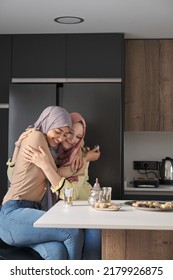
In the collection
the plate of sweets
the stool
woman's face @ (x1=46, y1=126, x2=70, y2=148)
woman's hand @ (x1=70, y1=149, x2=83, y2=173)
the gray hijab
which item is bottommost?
the stool

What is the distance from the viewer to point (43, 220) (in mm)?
2568

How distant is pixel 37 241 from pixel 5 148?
1.90m

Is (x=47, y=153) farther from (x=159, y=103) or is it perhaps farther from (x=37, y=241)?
(x=159, y=103)

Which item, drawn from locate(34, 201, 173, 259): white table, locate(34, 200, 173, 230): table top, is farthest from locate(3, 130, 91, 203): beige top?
locate(34, 201, 173, 259): white table

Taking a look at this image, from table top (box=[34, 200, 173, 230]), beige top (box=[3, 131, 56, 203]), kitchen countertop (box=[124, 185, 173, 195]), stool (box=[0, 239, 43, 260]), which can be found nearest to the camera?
table top (box=[34, 200, 173, 230])

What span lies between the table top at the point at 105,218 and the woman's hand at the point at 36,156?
0.30 metres

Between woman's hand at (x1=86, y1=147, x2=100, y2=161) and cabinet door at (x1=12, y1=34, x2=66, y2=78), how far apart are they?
0.86 metres

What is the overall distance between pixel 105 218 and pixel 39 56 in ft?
Result: 8.15

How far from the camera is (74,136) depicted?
3934mm

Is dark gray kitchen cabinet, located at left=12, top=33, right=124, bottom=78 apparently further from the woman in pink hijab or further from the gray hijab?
the gray hijab

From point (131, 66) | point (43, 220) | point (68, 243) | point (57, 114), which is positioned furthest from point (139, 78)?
point (43, 220)

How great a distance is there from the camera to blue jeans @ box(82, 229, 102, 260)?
3209mm

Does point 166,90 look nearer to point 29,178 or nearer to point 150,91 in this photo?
point 150,91

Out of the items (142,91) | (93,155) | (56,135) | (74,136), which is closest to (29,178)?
(56,135)
